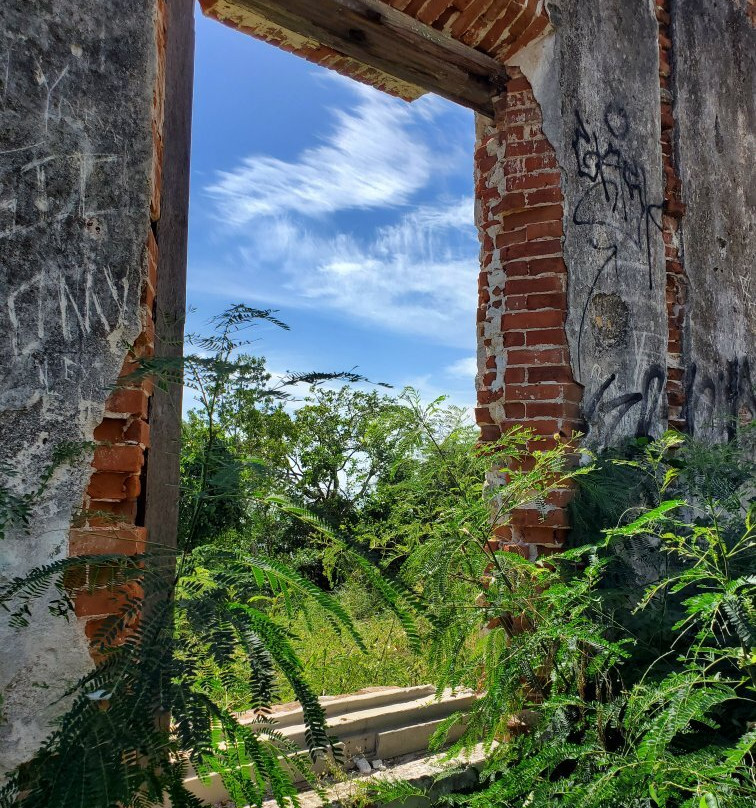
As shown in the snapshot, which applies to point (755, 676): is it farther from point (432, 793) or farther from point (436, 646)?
point (432, 793)

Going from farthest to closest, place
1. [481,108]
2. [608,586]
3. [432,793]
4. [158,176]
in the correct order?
[481,108], [608,586], [432,793], [158,176]

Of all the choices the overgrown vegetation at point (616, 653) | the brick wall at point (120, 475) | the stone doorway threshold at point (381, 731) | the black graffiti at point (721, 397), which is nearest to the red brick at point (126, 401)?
the brick wall at point (120, 475)

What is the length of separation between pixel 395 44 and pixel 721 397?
320 cm

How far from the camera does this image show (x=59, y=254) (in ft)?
8.19

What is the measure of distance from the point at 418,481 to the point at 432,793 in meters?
1.33

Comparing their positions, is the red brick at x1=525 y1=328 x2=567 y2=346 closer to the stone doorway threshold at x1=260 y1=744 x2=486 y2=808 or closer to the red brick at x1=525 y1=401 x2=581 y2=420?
the red brick at x1=525 y1=401 x2=581 y2=420

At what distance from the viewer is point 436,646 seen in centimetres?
285

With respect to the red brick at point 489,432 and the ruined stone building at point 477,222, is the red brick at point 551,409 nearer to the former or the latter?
the ruined stone building at point 477,222

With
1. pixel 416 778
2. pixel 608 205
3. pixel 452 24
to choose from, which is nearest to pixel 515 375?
pixel 608 205

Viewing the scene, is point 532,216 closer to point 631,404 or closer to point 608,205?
point 608,205

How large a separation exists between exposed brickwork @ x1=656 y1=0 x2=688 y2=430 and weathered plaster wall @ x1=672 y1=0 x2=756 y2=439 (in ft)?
0.17

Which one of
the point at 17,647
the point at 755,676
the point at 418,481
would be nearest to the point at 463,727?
the point at 418,481

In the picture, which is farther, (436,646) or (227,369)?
(436,646)

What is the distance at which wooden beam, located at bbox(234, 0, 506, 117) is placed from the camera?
146 inches
